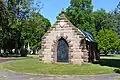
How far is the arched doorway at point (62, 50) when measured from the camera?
3519 centimetres

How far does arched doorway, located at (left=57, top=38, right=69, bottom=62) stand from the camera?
3519 centimetres

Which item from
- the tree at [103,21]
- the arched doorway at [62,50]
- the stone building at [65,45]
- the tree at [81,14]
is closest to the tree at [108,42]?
the tree at [81,14]

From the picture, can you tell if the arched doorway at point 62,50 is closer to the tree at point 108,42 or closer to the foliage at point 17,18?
the foliage at point 17,18

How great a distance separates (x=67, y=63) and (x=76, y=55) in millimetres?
1645

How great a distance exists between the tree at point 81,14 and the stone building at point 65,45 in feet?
165

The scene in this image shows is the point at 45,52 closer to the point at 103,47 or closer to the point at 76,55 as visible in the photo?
the point at 76,55

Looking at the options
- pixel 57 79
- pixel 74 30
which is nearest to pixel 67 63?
pixel 74 30

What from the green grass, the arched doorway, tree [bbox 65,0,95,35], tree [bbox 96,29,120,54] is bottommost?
the green grass

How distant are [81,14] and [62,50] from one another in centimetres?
5217

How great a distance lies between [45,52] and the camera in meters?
36.1

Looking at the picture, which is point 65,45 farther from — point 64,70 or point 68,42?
point 64,70

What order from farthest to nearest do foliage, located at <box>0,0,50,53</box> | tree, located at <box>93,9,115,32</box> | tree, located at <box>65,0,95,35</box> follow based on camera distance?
tree, located at <box>93,9,115,32</box> → tree, located at <box>65,0,95,35</box> → foliage, located at <box>0,0,50,53</box>

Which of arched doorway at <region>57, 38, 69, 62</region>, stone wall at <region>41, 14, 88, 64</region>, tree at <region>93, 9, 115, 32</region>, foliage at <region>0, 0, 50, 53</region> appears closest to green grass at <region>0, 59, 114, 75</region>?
stone wall at <region>41, 14, 88, 64</region>

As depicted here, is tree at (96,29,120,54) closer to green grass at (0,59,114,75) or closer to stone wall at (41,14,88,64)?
stone wall at (41,14,88,64)
